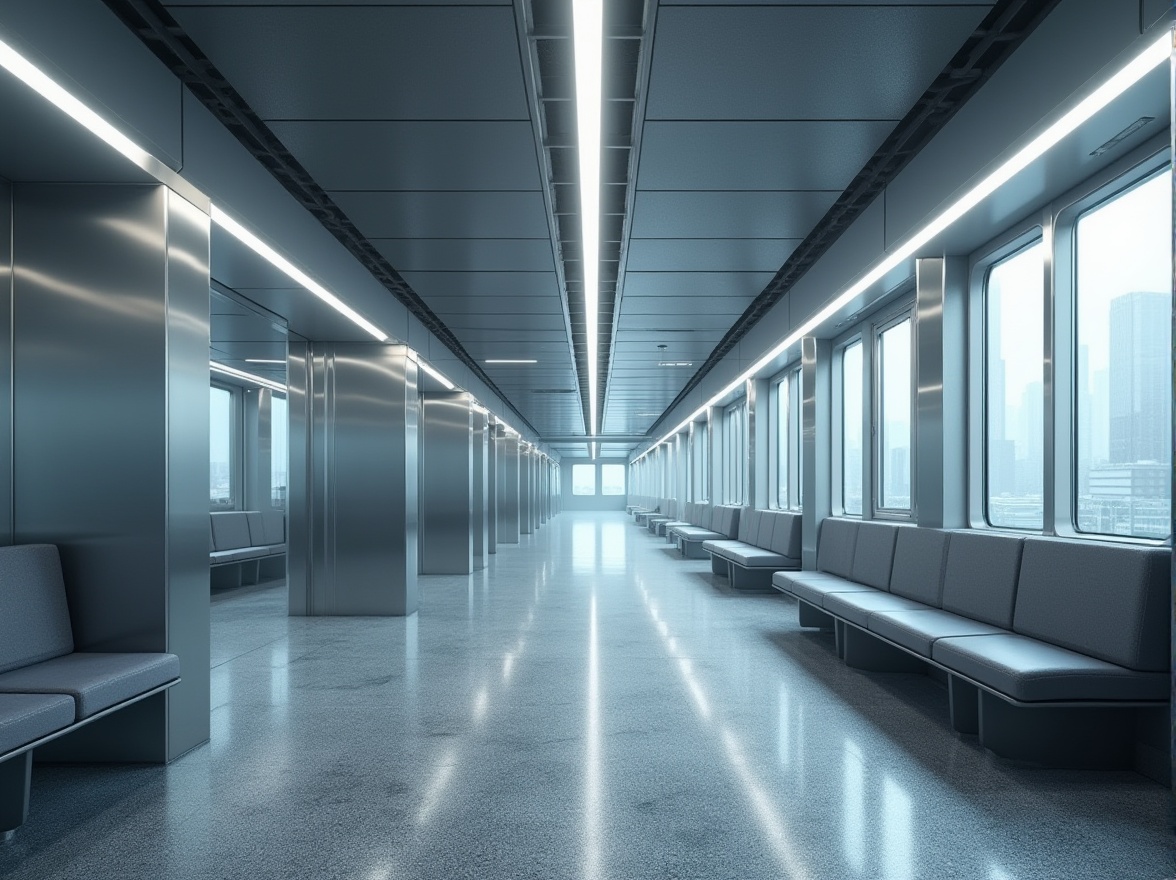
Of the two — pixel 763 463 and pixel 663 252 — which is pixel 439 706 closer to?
pixel 663 252

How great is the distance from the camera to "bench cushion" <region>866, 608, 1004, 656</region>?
4.57 m

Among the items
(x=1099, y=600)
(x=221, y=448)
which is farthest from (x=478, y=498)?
(x=1099, y=600)

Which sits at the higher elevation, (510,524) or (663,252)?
(663,252)

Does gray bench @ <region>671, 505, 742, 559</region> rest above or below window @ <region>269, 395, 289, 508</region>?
below

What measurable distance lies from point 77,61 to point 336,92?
3.77 feet

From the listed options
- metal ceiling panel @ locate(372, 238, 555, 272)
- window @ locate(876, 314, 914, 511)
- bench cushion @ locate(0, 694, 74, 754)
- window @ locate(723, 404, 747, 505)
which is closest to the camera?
bench cushion @ locate(0, 694, 74, 754)

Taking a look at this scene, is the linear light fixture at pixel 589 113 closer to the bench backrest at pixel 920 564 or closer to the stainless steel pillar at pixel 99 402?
the stainless steel pillar at pixel 99 402

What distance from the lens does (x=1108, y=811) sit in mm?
3371

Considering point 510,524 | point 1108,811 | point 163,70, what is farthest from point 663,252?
point 510,524

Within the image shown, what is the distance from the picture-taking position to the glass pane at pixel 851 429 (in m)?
9.63

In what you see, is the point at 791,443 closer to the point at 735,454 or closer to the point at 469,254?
the point at 735,454

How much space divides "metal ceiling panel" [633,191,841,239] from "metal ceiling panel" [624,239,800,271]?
6.1 inches

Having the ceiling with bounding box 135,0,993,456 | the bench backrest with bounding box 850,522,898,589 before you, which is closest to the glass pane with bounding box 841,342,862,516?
the bench backrest with bounding box 850,522,898,589

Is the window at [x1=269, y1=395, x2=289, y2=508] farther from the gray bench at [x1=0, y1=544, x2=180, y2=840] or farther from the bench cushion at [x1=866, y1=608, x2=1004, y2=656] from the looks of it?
the bench cushion at [x1=866, y1=608, x2=1004, y2=656]
